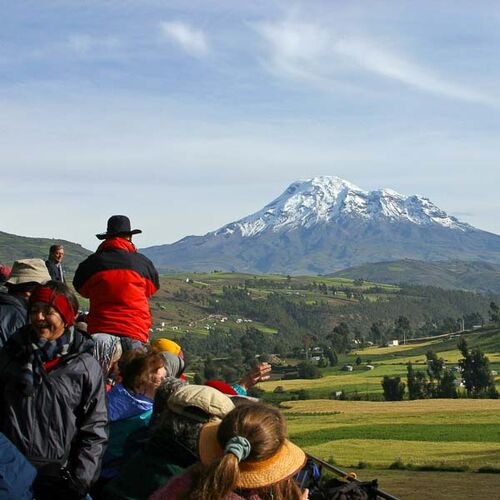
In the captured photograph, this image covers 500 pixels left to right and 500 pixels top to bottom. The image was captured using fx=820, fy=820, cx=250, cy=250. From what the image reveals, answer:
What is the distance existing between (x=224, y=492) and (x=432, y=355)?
304 feet

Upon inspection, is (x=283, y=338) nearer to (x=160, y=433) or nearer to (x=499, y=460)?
(x=499, y=460)

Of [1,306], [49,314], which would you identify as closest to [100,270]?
[1,306]

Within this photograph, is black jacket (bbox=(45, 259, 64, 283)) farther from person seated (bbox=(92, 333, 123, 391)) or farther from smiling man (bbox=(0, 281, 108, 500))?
smiling man (bbox=(0, 281, 108, 500))

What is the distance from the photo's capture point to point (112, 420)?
19.0 feet

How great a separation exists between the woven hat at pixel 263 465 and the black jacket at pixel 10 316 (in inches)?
117

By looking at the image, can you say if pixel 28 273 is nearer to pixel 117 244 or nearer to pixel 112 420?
pixel 117 244

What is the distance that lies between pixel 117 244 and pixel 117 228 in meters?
0.16

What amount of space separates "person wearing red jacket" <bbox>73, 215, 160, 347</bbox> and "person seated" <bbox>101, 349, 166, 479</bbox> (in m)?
1.25

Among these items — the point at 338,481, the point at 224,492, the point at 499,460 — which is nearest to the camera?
the point at 224,492

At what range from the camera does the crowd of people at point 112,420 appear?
3.56 metres

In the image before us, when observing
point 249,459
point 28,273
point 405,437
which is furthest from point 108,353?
point 405,437

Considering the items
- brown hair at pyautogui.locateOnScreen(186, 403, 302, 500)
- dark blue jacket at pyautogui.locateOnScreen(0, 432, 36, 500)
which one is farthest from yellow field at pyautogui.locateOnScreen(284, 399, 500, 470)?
brown hair at pyautogui.locateOnScreen(186, 403, 302, 500)

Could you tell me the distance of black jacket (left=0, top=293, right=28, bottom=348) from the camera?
6223 millimetres

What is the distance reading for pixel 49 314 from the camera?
528 cm
